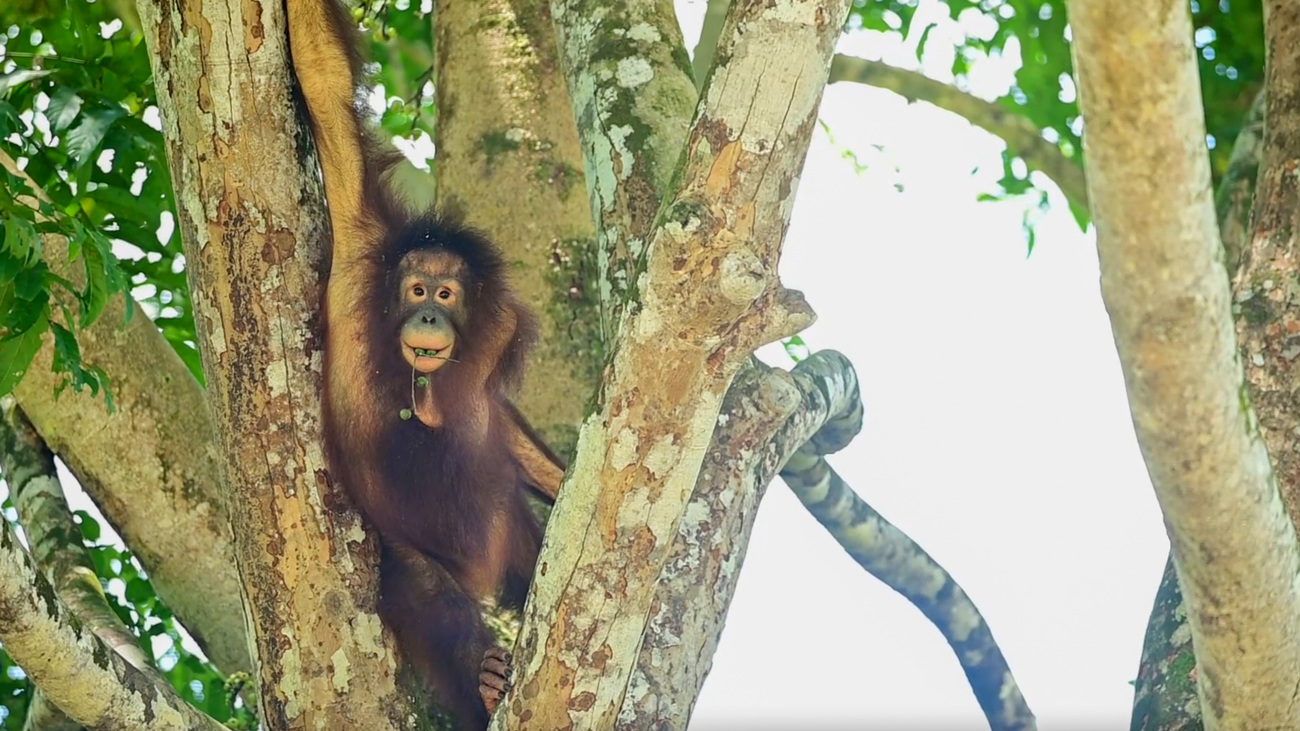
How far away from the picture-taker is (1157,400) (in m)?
2.64

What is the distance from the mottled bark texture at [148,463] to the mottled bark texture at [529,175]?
105cm

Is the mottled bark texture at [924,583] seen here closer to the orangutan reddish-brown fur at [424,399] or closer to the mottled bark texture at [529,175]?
the mottled bark texture at [529,175]

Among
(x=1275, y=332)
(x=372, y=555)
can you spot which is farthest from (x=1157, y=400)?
(x=372, y=555)

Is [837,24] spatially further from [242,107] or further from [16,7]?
[16,7]

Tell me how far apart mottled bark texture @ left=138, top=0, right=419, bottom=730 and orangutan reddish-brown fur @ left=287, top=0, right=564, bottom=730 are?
0.15 metres

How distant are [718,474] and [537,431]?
1144 millimetres

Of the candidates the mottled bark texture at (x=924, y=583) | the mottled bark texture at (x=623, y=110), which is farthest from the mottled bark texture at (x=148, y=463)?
the mottled bark texture at (x=924, y=583)

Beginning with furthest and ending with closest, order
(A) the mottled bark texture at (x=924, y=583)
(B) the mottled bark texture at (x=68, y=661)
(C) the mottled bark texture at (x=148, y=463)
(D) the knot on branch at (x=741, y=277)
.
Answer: (A) the mottled bark texture at (x=924, y=583)
(C) the mottled bark texture at (x=148, y=463)
(B) the mottled bark texture at (x=68, y=661)
(D) the knot on branch at (x=741, y=277)

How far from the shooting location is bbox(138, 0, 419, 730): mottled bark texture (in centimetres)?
348

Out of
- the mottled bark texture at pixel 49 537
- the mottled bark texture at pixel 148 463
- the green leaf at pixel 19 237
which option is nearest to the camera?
the green leaf at pixel 19 237

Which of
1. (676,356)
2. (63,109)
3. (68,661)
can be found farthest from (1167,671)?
(63,109)

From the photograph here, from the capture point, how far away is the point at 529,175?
5.27 metres

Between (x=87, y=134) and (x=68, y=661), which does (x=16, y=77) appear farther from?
(x=68, y=661)

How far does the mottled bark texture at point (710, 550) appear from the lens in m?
3.79
